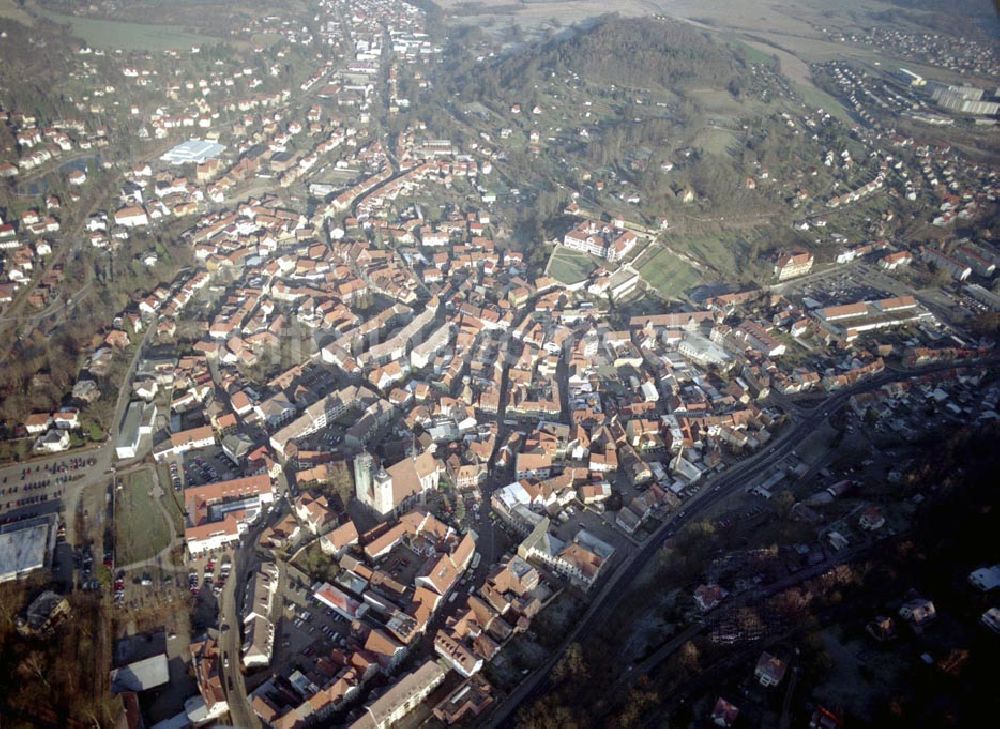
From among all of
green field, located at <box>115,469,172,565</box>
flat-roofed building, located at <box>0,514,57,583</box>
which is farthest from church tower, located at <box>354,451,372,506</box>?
flat-roofed building, located at <box>0,514,57,583</box>

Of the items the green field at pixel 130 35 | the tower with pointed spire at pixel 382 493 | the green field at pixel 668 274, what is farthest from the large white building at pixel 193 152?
the tower with pointed spire at pixel 382 493

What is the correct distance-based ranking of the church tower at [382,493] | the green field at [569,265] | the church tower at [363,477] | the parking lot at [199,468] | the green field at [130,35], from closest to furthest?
the church tower at [382,493], the church tower at [363,477], the parking lot at [199,468], the green field at [569,265], the green field at [130,35]

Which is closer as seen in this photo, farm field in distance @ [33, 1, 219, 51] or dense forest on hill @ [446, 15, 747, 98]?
farm field in distance @ [33, 1, 219, 51]

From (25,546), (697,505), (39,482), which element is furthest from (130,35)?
(697,505)

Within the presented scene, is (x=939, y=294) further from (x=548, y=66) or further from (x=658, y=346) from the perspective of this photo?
(x=548, y=66)

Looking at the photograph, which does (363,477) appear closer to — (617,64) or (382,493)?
(382,493)

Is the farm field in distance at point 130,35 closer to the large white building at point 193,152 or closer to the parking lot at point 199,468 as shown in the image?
the large white building at point 193,152

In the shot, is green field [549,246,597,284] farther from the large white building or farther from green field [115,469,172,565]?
the large white building
